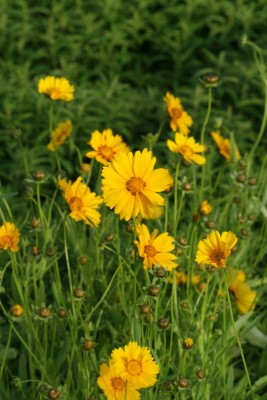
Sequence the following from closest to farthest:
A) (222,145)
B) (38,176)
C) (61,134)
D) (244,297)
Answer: (38,176)
(244,297)
(61,134)
(222,145)

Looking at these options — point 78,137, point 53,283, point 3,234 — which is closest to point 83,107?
point 78,137

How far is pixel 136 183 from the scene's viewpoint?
1.41 metres

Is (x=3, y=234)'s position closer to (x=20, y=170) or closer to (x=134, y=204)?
(x=134, y=204)

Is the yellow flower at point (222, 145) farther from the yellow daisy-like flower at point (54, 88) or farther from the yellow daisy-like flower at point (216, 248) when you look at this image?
the yellow daisy-like flower at point (216, 248)

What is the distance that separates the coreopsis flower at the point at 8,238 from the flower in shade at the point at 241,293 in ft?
2.03

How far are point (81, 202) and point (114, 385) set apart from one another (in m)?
0.40

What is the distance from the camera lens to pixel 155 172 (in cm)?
141

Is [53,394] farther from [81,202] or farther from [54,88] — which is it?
[54,88]

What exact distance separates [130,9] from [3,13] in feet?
2.12

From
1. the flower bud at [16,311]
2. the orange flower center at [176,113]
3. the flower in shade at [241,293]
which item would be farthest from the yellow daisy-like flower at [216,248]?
the orange flower center at [176,113]

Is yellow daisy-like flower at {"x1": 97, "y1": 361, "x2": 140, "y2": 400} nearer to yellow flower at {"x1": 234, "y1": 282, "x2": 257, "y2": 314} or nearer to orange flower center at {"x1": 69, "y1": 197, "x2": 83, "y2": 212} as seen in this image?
orange flower center at {"x1": 69, "y1": 197, "x2": 83, "y2": 212}

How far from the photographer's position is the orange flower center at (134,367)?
1.32 meters

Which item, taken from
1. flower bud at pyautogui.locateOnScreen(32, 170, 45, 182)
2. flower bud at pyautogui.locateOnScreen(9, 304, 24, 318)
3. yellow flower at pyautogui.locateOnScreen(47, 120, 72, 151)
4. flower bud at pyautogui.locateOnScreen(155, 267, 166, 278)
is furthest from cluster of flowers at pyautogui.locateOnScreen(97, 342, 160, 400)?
yellow flower at pyautogui.locateOnScreen(47, 120, 72, 151)

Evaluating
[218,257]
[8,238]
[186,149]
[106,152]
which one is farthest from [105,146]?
[218,257]
